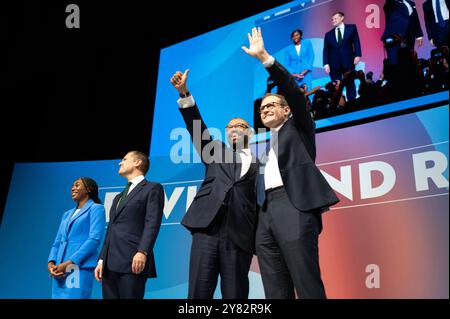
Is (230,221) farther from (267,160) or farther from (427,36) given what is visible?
(427,36)

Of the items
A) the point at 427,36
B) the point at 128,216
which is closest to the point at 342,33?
the point at 427,36

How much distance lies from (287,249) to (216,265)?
445 millimetres

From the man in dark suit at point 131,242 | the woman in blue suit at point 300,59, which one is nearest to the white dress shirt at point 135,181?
the man in dark suit at point 131,242

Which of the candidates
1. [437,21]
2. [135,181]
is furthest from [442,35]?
[135,181]

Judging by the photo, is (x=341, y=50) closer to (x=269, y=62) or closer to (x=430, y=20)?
(x=430, y=20)

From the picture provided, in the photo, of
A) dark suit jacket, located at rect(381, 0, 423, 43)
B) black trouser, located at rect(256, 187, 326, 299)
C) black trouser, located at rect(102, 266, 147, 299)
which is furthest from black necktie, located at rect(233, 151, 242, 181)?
dark suit jacket, located at rect(381, 0, 423, 43)

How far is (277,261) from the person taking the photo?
2.23m

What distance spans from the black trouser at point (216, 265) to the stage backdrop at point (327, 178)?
1250 mm

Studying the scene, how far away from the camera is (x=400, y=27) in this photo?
372cm

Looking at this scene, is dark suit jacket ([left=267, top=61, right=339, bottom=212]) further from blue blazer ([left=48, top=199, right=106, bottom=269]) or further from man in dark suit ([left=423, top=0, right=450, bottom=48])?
man in dark suit ([left=423, top=0, right=450, bottom=48])

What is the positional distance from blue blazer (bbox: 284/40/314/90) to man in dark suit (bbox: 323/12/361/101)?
0.14 metres

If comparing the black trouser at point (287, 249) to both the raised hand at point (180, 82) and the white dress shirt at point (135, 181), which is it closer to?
the raised hand at point (180, 82)

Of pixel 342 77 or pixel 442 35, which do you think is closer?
pixel 442 35

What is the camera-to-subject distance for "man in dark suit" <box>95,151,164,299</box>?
271cm
